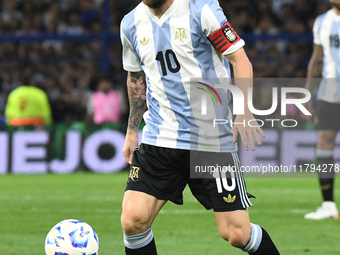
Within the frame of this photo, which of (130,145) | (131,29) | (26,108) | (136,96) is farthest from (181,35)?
(26,108)

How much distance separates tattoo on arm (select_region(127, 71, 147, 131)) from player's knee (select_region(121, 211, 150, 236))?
698 mm

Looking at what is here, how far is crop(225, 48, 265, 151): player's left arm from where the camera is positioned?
329cm

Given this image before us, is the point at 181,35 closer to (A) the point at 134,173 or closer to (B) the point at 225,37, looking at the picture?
(B) the point at 225,37

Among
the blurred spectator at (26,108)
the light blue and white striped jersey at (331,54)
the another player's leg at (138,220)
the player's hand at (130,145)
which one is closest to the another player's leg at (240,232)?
the another player's leg at (138,220)

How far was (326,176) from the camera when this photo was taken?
20.7 ft

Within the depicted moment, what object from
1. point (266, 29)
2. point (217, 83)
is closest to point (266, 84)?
point (266, 29)

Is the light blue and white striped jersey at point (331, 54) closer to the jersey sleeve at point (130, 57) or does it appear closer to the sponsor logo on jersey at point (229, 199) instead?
the jersey sleeve at point (130, 57)

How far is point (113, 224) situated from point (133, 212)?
2.65 metres

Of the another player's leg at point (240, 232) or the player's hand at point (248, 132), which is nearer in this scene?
the player's hand at point (248, 132)

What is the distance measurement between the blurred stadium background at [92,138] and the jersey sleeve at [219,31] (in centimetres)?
190

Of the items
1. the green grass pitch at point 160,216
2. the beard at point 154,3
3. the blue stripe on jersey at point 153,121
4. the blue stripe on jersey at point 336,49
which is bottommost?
the green grass pitch at point 160,216

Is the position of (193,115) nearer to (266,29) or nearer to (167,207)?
(167,207)

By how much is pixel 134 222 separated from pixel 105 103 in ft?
27.5

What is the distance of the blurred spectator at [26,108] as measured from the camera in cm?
1188
